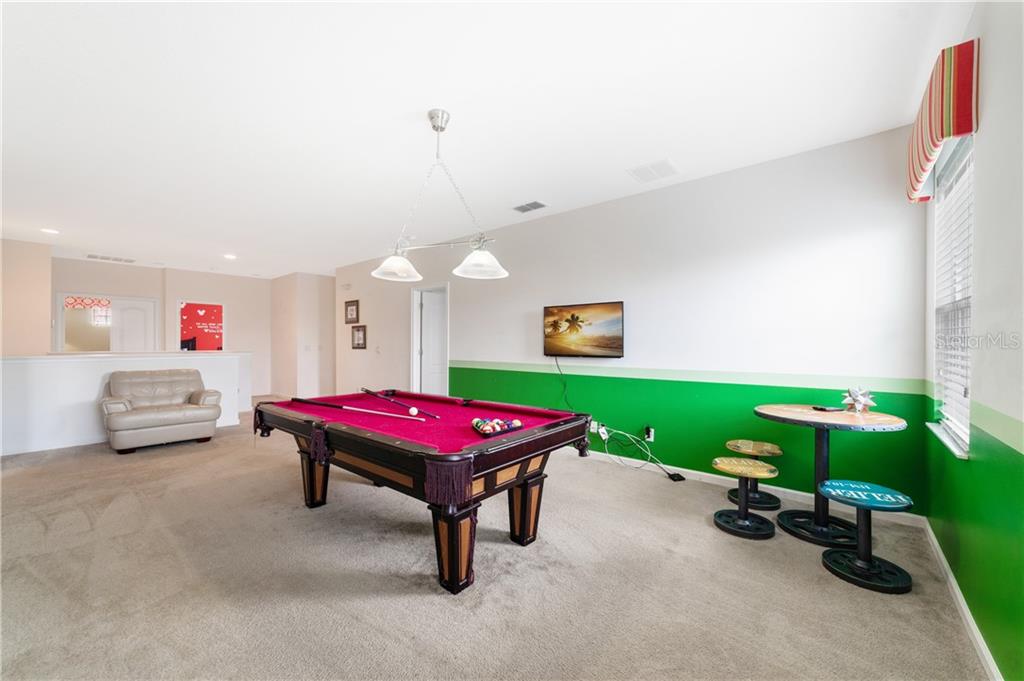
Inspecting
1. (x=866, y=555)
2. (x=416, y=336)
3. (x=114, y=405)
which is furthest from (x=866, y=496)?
(x=114, y=405)

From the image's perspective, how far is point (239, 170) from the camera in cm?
342

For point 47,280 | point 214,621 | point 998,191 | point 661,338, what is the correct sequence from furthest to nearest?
point 47,280 < point 661,338 < point 214,621 < point 998,191

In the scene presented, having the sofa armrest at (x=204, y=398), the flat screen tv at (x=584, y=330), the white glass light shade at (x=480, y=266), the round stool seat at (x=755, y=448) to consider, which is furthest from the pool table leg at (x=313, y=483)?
the round stool seat at (x=755, y=448)

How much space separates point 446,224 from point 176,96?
9.58 ft

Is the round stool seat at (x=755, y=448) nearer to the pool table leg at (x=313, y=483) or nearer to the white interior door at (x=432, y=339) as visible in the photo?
the pool table leg at (x=313, y=483)

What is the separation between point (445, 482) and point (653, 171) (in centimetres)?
308

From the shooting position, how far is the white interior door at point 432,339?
6281 mm

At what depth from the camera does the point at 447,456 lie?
168cm

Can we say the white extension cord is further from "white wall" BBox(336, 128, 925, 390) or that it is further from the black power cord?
"white wall" BBox(336, 128, 925, 390)

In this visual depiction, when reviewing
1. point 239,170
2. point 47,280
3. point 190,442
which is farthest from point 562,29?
point 47,280

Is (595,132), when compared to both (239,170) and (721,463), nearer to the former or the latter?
(721,463)

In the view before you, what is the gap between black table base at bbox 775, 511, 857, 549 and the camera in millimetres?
2412

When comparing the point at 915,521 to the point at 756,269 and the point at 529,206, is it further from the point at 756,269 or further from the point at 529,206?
the point at 529,206

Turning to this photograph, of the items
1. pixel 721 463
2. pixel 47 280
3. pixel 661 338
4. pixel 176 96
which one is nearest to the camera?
pixel 176 96
